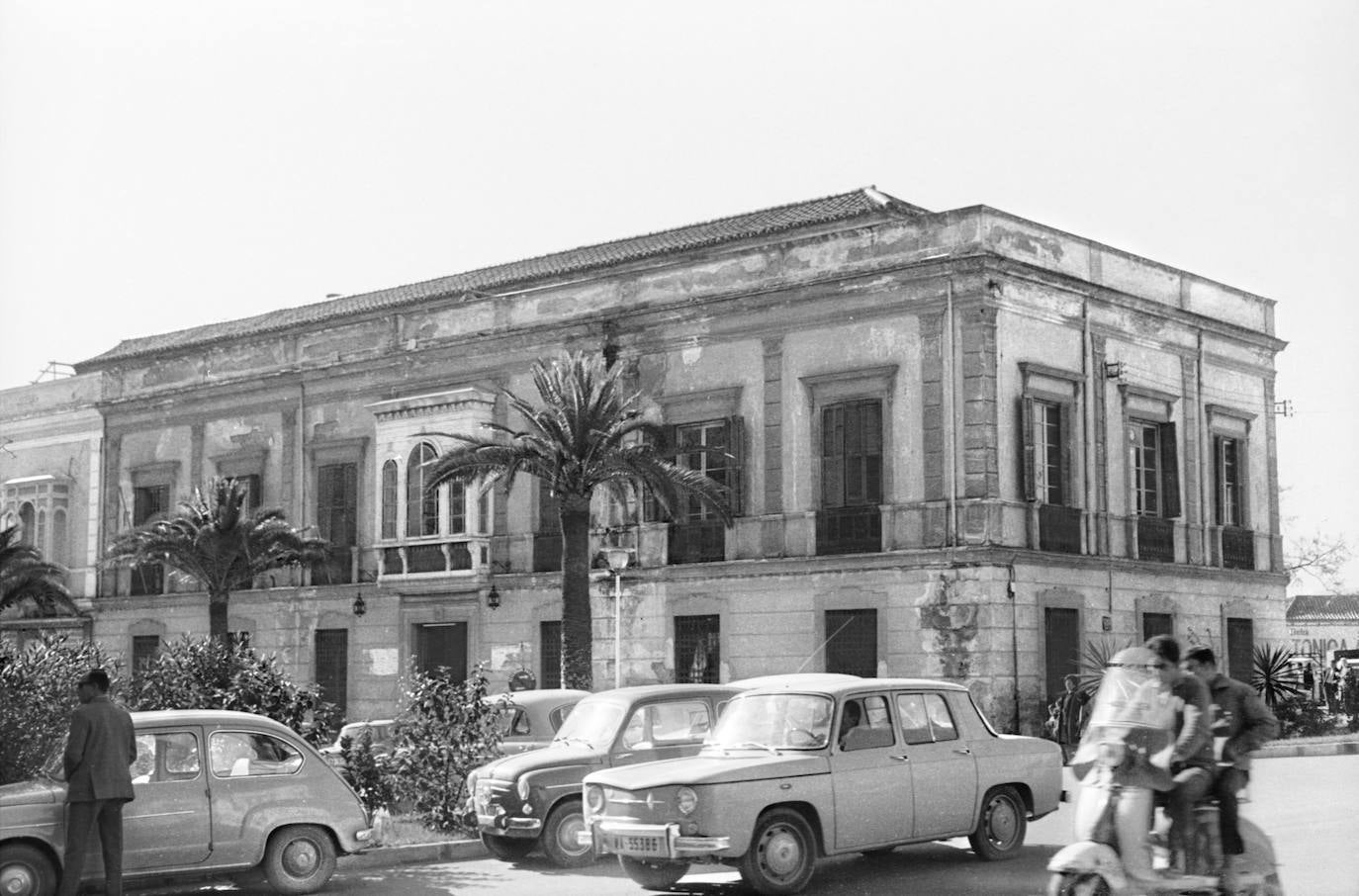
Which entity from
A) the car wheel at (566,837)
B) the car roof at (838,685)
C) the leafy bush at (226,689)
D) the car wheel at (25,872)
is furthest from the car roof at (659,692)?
the car wheel at (25,872)

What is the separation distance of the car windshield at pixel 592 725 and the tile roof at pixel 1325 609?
62279 mm

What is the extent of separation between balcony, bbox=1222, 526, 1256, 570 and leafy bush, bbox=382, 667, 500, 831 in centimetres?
1890

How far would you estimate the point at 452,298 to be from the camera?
33969mm

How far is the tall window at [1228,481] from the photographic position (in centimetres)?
3212

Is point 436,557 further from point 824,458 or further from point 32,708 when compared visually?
point 32,708

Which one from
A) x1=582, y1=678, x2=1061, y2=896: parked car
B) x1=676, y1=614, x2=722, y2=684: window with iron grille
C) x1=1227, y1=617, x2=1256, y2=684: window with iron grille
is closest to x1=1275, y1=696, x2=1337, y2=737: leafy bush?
x1=1227, y1=617, x2=1256, y2=684: window with iron grille

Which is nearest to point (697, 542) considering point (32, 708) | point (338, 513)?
point (338, 513)

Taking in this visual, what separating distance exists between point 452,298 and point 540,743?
1786 centimetres

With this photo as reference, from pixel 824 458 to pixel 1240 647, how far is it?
9702 mm

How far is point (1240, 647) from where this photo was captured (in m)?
32.4

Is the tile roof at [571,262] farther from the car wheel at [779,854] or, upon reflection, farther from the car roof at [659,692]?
the car wheel at [779,854]

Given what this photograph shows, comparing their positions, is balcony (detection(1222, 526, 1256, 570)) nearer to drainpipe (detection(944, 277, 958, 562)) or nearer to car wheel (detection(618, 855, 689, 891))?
drainpipe (detection(944, 277, 958, 562))

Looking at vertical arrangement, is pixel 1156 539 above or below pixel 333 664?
above

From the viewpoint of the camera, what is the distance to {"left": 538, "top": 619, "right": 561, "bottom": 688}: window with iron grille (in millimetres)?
31500
